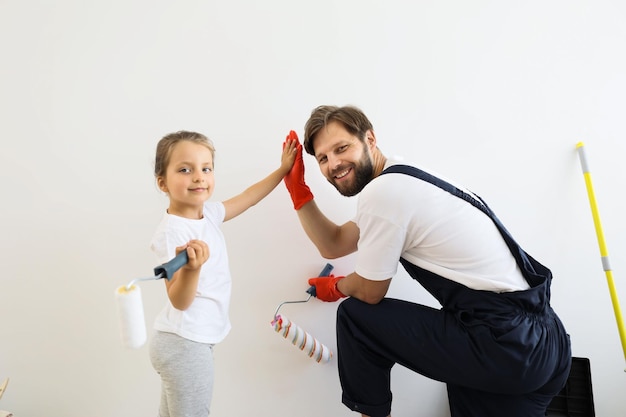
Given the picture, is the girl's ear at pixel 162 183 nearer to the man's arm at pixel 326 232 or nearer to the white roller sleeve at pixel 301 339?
the man's arm at pixel 326 232

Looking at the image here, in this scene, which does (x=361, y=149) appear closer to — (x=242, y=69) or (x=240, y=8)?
(x=242, y=69)

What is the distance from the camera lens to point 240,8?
1.26 meters

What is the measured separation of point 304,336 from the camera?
124 centimetres

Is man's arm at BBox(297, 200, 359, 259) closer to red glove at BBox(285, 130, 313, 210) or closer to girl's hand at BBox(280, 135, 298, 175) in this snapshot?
red glove at BBox(285, 130, 313, 210)

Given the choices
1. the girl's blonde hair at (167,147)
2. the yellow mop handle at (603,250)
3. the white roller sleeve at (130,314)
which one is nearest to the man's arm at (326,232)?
the girl's blonde hair at (167,147)

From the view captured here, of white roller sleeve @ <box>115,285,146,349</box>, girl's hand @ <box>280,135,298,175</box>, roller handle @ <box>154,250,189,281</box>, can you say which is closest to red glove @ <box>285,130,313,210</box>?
girl's hand @ <box>280,135,298,175</box>

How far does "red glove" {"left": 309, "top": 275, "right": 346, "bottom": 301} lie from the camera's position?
3.99ft

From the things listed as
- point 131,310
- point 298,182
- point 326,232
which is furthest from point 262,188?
point 131,310

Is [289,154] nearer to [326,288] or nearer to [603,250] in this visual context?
[326,288]

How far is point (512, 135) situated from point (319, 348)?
966 mm

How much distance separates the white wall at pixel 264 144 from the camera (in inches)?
49.6

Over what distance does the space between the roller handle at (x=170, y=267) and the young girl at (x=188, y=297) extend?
137 millimetres

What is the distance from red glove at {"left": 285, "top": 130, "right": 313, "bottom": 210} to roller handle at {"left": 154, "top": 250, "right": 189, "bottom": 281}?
1.62ft

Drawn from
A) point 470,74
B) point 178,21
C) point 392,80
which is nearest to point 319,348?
point 392,80
